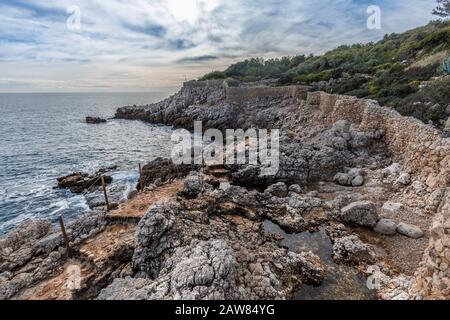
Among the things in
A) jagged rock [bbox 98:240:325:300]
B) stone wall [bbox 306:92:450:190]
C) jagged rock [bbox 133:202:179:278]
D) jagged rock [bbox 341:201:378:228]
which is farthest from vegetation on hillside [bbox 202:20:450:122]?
jagged rock [bbox 133:202:179:278]

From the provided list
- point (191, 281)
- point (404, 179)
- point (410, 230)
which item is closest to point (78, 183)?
point (191, 281)

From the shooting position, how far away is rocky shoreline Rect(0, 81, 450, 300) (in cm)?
764

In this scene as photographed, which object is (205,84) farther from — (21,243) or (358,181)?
(21,243)

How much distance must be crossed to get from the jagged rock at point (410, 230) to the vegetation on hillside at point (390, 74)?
13342 mm

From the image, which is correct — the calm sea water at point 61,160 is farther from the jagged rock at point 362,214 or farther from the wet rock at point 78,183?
the jagged rock at point 362,214

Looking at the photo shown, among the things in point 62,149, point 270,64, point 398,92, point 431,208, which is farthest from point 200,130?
point 270,64

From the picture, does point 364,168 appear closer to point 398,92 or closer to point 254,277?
point 254,277

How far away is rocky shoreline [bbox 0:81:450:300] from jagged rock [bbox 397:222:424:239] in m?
0.03

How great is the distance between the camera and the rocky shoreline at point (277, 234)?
7.64m

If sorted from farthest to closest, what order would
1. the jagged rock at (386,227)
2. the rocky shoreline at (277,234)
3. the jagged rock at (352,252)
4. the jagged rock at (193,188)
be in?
the jagged rock at (193,188) → the jagged rock at (386,227) → the jagged rock at (352,252) → the rocky shoreline at (277,234)

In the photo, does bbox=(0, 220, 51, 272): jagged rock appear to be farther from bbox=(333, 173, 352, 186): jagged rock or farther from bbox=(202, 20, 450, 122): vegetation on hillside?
bbox=(202, 20, 450, 122): vegetation on hillside

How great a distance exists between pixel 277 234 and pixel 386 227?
4.22 metres

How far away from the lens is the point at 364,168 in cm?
1672

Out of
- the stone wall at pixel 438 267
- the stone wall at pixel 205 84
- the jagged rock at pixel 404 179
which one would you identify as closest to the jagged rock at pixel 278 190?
the jagged rock at pixel 404 179
